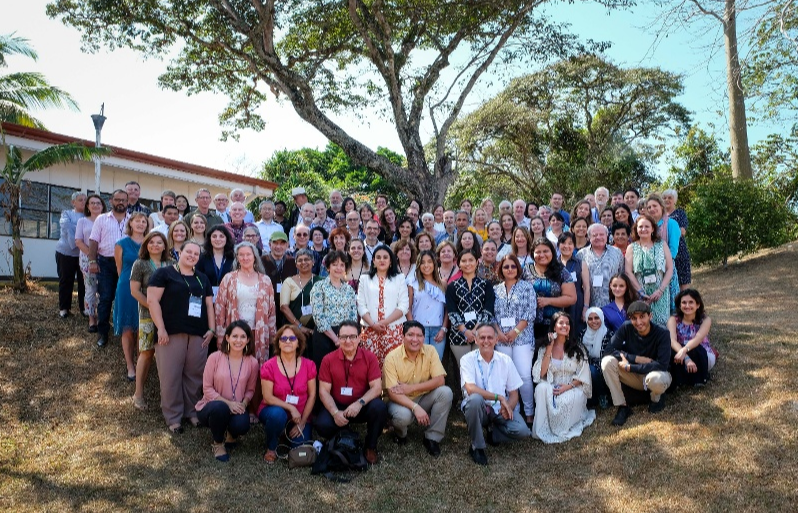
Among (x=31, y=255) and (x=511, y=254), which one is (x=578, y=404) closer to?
(x=511, y=254)

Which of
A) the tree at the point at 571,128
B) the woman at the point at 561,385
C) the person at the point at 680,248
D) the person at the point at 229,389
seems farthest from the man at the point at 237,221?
the tree at the point at 571,128

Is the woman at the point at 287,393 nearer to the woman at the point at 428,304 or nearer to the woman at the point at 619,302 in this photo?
the woman at the point at 428,304

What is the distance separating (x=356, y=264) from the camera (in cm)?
689

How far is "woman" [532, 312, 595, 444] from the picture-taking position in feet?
19.6

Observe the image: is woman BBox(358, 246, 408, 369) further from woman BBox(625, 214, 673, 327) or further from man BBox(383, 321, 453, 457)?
woman BBox(625, 214, 673, 327)

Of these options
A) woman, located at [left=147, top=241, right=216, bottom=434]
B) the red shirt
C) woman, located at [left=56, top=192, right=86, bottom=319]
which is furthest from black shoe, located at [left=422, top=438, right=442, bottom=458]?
woman, located at [left=56, top=192, right=86, bottom=319]

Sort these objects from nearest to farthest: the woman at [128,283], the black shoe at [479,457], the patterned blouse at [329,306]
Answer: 1. the black shoe at [479,457]
2. the patterned blouse at [329,306]
3. the woman at [128,283]

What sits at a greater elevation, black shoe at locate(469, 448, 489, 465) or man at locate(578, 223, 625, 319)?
man at locate(578, 223, 625, 319)

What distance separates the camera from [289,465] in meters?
5.39

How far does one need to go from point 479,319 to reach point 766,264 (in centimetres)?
940

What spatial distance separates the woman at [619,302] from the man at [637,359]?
1.17 ft

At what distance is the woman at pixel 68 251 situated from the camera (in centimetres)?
856

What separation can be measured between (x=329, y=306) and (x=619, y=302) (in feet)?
9.88

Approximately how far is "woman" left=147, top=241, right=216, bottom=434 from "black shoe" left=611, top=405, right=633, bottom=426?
387cm
